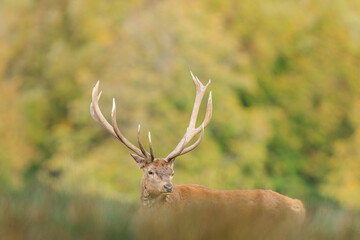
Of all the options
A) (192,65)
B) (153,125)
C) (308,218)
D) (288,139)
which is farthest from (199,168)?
(308,218)

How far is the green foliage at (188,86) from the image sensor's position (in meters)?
28.2

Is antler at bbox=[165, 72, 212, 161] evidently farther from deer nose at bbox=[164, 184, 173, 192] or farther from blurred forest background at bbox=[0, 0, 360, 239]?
blurred forest background at bbox=[0, 0, 360, 239]

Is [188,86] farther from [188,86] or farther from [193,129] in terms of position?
[193,129]

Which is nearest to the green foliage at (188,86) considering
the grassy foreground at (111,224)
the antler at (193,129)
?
the antler at (193,129)

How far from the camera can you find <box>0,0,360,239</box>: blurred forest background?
92.6 feet

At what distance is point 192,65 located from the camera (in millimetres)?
30125

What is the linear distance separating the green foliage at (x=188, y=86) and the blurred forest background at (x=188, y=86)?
53 millimetres

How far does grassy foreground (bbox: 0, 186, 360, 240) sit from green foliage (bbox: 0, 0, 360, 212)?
21.5m

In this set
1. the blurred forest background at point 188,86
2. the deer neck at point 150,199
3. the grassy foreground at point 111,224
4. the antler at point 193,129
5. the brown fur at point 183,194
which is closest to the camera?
the grassy foreground at point 111,224

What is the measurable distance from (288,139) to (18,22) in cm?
1202

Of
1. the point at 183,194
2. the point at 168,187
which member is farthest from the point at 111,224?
the point at 183,194

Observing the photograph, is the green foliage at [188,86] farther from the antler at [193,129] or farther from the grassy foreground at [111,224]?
the grassy foreground at [111,224]

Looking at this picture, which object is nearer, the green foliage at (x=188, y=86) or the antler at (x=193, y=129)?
the antler at (x=193, y=129)

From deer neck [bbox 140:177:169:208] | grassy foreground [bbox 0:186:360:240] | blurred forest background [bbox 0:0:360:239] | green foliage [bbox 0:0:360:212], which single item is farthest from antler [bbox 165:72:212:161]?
green foliage [bbox 0:0:360:212]
